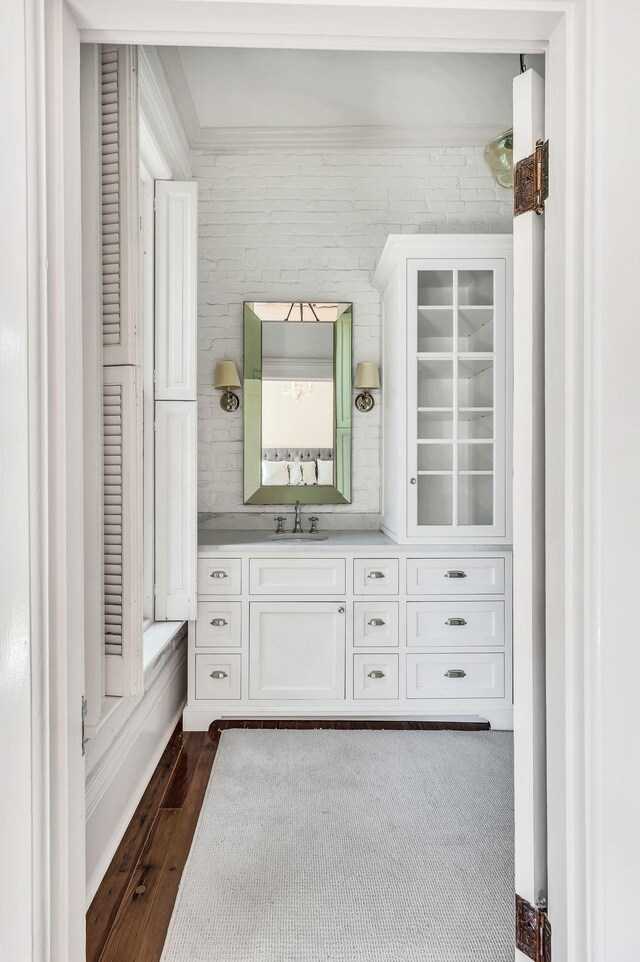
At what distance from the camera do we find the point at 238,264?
334 cm

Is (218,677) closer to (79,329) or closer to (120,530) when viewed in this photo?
(120,530)

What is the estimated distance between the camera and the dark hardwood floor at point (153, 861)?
4.98 feet

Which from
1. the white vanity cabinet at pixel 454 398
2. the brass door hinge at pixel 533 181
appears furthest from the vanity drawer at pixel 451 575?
the brass door hinge at pixel 533 181

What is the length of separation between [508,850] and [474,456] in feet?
5.40

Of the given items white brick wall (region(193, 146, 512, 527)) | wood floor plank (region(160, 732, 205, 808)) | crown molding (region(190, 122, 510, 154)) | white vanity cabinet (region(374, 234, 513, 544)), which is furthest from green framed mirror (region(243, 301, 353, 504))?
wood floor plank (region(160, 732, 205, 808))

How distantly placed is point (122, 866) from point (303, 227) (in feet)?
10.0

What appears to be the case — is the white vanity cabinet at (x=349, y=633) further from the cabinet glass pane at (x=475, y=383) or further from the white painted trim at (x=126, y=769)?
the cabinet glass pane at (x=475, y=383)

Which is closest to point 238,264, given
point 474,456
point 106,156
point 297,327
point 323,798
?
point 297,327

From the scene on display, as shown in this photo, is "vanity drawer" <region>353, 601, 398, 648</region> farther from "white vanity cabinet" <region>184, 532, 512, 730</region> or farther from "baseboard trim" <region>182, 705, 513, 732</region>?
"baseboard trim" <region>182, 705, 513, 732</region>

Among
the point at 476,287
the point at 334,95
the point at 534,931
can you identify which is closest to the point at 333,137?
the point at 334,95

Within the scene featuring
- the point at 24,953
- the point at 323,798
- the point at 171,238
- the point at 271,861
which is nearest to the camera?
the point at 24,953

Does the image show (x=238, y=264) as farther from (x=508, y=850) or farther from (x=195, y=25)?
(x=508, y=850)

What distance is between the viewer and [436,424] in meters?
2.91

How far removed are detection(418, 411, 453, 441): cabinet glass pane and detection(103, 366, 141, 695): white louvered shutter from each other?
1.68m
